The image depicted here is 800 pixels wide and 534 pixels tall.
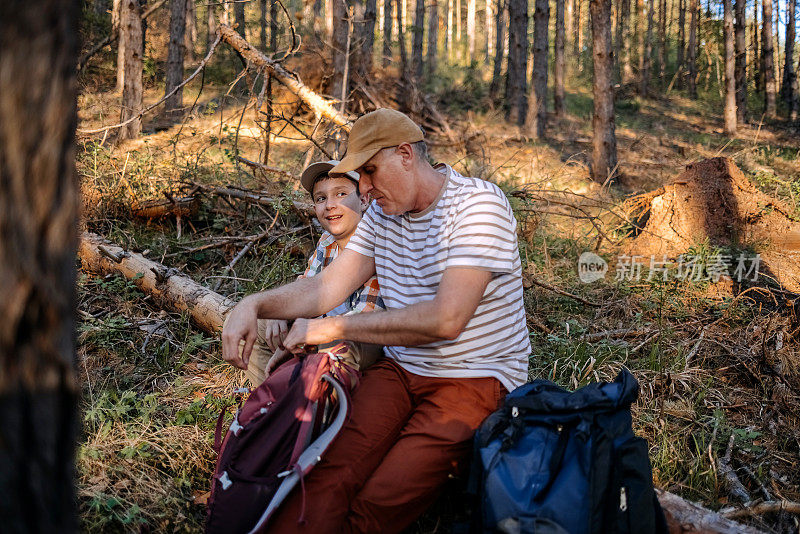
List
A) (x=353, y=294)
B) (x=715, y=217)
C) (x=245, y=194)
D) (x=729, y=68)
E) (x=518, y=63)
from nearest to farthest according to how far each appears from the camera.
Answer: (x=353, y=294), (x=245, y=194), (x=715, y=217), (x=729, y=68), (x=518, y=63)

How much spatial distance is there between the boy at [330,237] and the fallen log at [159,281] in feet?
2.38

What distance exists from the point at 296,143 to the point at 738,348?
9161 mm

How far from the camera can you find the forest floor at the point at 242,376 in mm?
2867

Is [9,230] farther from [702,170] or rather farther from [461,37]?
[461,37]

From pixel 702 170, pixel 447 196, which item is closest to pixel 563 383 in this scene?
pixel 447 196

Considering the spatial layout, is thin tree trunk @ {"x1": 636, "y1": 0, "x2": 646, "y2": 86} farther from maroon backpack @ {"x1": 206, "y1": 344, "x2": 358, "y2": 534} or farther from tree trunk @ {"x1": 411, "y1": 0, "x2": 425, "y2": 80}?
maroon backpack @ {"x1": 206, "y1": 344, "x2": 358, "y2": 534}

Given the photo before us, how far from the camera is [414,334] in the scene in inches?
92.9

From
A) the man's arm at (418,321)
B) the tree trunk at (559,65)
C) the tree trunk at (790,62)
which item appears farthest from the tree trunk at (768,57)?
the man's arm at (418,321)

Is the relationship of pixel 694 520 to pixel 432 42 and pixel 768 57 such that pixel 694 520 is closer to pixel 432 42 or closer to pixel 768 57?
pixel 768 57

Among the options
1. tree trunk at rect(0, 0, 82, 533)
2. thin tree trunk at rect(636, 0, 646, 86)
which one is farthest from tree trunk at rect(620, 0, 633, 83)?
tree trunk at rect(0, 0, 82, 533)

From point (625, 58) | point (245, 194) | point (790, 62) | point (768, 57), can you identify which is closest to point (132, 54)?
point (245, 194)

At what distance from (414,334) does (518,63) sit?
588 inches

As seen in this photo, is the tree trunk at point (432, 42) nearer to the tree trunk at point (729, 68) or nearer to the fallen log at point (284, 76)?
the tree trunk at point (729, 68)

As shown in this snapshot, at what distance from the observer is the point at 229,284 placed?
511 centimetres
